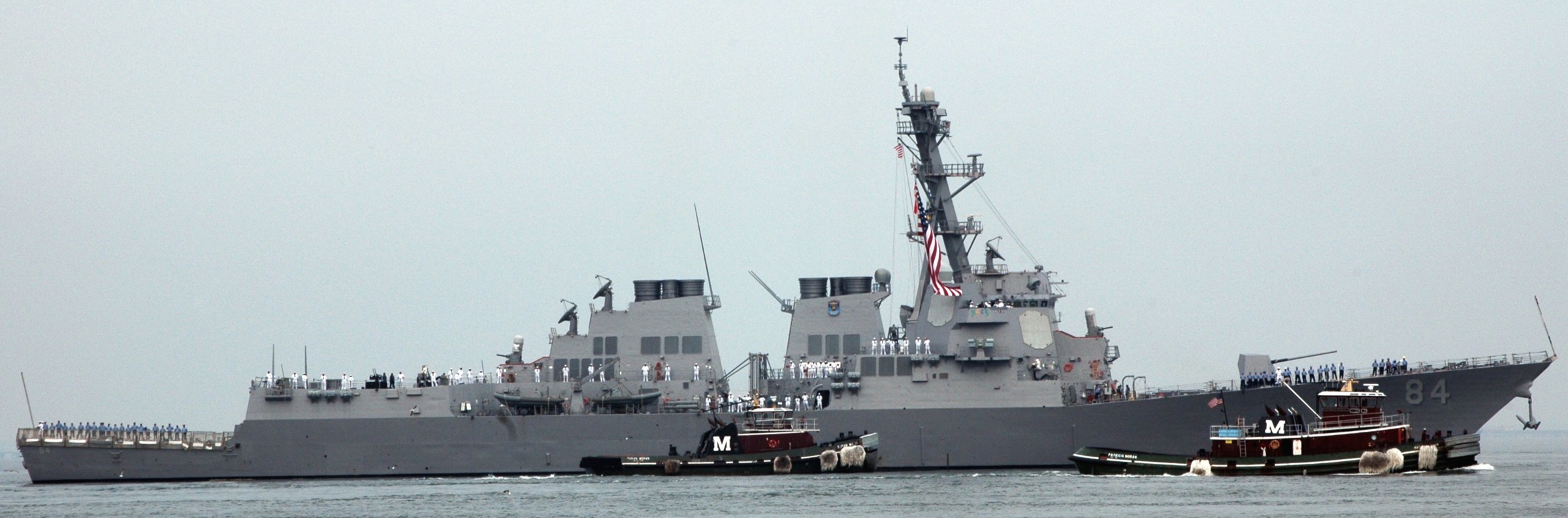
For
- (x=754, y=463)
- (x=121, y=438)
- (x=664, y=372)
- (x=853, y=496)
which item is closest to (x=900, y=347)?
(x=754, y=463)

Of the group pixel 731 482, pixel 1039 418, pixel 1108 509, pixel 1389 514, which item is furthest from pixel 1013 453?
pixel 1389 514

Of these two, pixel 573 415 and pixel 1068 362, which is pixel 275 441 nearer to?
pixel 573 415

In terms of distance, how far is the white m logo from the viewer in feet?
132

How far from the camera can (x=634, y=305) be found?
47906 mm

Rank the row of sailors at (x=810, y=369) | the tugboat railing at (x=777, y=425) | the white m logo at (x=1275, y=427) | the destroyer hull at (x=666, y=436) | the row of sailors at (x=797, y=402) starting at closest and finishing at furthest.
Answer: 1. the white m logo at (x=1275, y=427)
2. the destroyer hull at (x=666, y=436)
3. the tugboat railing at (x=777, y=425)
4. the row of sailors at (x=797, y=402)
5. the row of sailors at (x=810, y=369)

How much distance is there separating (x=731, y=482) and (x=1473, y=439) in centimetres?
1698

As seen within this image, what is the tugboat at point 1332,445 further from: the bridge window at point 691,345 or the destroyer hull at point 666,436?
the bridge window at point 691,345

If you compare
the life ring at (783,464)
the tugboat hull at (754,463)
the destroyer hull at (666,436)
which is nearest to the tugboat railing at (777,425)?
the destroyer hull at (666,436)

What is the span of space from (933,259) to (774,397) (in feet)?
18.5

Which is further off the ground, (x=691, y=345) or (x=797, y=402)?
(x=691, y=345)

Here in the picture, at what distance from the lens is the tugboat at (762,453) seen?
144 ft

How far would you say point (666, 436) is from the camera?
45938mm

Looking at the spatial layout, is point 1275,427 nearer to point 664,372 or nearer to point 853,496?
point 853,496

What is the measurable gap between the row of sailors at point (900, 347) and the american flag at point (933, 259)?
134 cm
